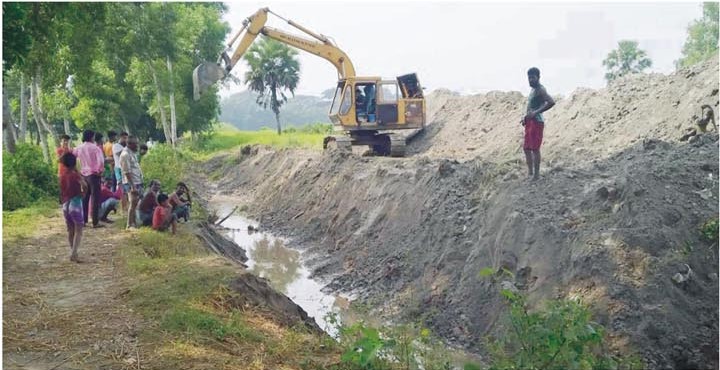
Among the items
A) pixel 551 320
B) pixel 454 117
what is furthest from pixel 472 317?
pixel 454 117

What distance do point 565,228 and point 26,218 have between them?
9405 mm

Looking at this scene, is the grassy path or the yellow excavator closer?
the grassy path

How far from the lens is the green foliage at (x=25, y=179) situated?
1336 centimetres

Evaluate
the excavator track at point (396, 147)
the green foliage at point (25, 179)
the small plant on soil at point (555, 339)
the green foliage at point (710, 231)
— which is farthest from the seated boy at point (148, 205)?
the excavator track at point (396, 147)

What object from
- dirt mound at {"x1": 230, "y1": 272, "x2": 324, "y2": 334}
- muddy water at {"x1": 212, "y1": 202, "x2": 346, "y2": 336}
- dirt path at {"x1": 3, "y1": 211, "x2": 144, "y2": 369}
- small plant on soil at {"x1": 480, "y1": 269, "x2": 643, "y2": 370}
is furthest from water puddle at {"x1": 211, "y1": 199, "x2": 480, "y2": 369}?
small plant on soil at {"x1": 480, "y1": 269, "x2": 643, "y2": 370}

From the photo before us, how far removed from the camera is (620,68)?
5200 cm

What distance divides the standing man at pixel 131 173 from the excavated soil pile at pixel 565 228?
3.71m

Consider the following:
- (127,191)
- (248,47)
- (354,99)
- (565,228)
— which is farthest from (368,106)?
(565,228)

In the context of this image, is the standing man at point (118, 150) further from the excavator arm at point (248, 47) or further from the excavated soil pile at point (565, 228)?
the excavator arm at point (248, 47)

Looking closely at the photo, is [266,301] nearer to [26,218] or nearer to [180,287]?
[180,287]

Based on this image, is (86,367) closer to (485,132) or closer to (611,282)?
(611,282)

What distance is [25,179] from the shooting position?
1466cm

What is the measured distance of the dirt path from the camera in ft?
17.8

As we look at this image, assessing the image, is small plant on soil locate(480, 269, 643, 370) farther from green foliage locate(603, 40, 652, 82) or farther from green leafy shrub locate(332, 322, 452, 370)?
green foliage locate(603, 40, 652, 82)
